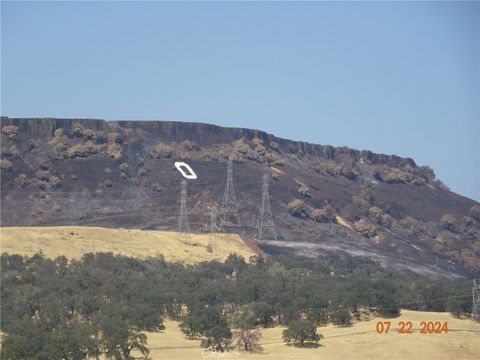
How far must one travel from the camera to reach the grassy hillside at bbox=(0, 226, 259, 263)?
79125 mm

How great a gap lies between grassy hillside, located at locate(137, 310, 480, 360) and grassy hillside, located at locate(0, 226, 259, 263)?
19.6m

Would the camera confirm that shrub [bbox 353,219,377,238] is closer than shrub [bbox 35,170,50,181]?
No

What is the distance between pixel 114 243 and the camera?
8494cm

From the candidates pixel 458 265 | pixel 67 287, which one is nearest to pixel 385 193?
pixel 458 265

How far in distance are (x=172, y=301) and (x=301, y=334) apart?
11.4 metres

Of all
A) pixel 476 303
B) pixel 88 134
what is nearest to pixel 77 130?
pixel 88 134

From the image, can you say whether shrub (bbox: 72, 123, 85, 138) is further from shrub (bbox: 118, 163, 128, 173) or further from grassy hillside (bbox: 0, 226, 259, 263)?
grassy hillside (bbox: 0, 226, 259, 263)

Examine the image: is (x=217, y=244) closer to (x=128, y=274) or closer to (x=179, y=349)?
(x=128, y=274)

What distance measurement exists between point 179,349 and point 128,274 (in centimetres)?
1955

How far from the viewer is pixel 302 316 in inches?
2594

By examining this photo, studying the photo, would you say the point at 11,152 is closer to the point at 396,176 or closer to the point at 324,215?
the point at 324,215

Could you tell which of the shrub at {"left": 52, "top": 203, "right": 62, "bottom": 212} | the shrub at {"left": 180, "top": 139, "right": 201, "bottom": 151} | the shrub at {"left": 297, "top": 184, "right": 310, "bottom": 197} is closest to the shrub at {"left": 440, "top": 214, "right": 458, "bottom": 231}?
the shrub at {"left": 297, "top": 184, "right": 310, "bottom": 197}

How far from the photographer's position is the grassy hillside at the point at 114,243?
79.1 meters

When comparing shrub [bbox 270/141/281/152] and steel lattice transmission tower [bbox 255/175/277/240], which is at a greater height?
shrub [bbox 270/141/281/152]
